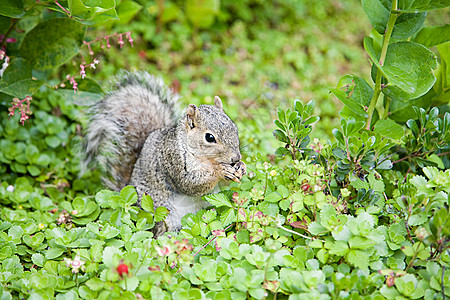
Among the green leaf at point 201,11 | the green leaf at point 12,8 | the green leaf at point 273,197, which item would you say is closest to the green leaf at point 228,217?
the green leaf at point 273,197

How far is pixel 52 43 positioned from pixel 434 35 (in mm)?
1701

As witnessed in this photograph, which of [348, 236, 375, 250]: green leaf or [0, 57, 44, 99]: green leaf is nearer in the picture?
[348, 236, 375, 250]: green leaf

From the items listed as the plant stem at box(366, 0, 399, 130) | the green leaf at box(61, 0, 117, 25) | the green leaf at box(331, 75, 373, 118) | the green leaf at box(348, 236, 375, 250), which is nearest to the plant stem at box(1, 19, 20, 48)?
the green leaf at box(61, 0, 117, 25)

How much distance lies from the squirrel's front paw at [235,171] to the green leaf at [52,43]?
93 cm

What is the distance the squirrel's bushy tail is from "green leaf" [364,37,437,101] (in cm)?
113

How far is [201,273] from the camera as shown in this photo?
4.20 feet

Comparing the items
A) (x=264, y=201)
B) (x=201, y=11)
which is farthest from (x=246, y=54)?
(x=264, y=201)

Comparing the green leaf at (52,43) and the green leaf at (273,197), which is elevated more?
the green leaf at (52,43)

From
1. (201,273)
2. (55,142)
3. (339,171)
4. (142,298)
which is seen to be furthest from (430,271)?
(55,142)

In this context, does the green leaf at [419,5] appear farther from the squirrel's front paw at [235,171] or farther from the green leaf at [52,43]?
the green leaf at [52,43]

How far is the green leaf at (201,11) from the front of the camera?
3414 millimetres

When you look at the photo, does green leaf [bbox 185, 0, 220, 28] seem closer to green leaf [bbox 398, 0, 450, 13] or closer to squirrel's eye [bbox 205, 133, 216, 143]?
squirrel's eye [bbox 205, 133, 216, 143]

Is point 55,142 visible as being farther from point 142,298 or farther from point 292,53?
point 292,53

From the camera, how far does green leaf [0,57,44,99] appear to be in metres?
1.89
